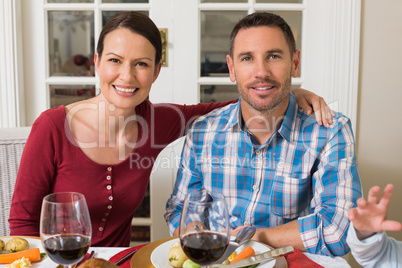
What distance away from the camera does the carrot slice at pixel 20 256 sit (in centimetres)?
95

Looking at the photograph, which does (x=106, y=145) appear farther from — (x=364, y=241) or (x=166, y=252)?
(x=364, y=241)

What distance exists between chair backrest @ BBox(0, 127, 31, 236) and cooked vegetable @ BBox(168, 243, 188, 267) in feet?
3.13

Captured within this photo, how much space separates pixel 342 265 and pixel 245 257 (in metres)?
0.26

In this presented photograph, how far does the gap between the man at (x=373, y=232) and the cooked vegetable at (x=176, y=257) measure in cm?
37

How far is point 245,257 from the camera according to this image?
0.96 meters

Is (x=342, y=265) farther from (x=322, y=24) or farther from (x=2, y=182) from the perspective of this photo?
(x=322, y=24)

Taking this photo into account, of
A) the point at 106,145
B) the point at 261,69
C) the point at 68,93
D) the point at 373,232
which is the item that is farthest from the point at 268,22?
the point at 68,93

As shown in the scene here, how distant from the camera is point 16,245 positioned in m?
1.00

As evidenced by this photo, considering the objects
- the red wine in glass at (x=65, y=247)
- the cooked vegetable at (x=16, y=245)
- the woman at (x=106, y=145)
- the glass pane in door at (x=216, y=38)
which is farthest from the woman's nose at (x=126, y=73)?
the glass pane in door at (x=216, y=38)

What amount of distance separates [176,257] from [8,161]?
3.27 feet

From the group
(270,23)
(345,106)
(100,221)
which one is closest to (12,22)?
(100,221)

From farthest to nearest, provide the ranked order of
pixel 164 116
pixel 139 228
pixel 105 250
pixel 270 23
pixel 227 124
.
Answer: pixel 139 228
pixel 164 116
pixel 227 124
pixel 270 23
pixel 105 250

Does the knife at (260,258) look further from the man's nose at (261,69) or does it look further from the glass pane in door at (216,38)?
the glass pane in door at (216,38)

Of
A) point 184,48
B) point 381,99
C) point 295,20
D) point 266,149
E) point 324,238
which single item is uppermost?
point 295,20
